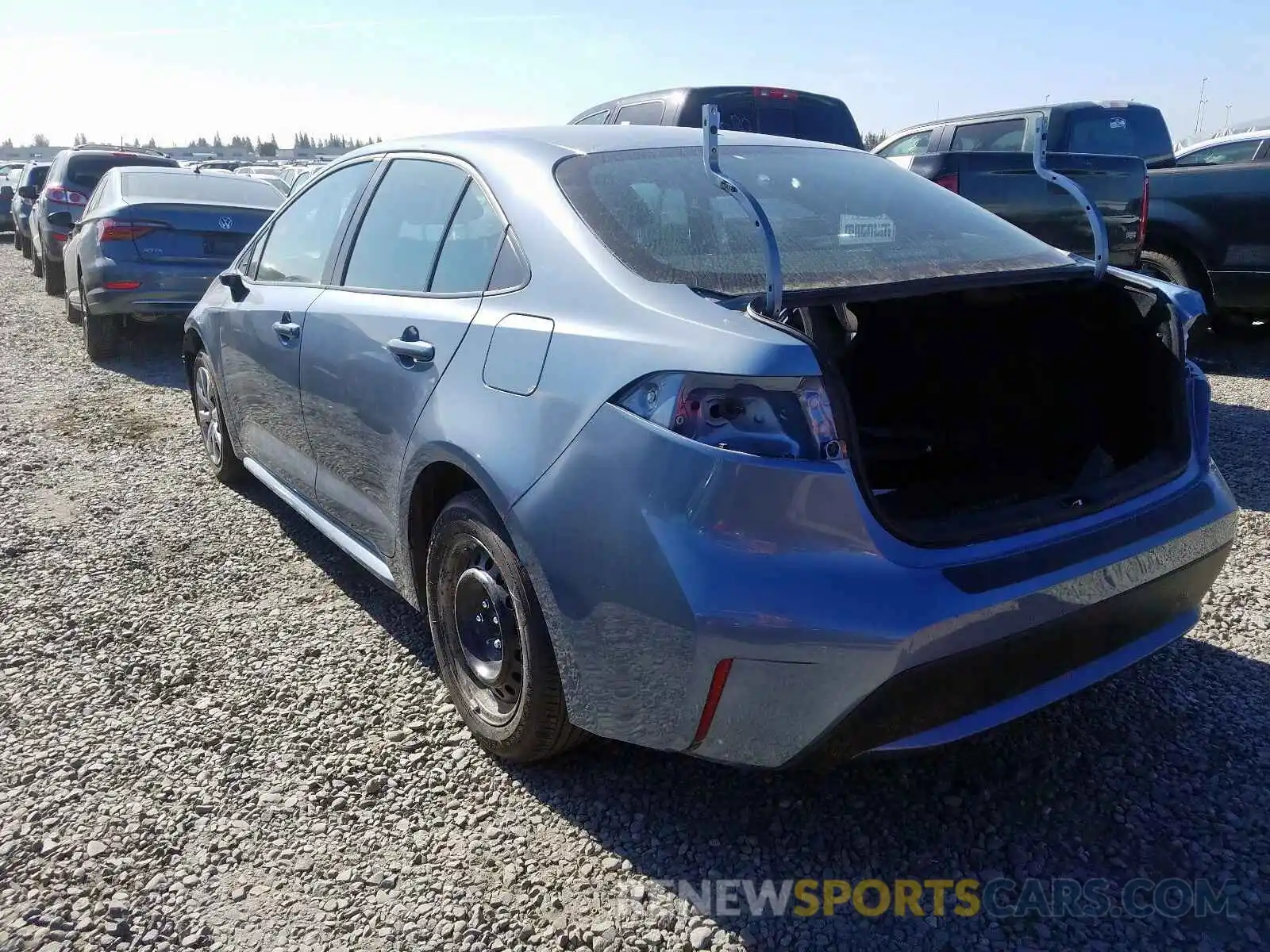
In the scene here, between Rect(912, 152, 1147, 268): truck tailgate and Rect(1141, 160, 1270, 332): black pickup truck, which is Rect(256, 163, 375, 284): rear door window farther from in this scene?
Rect(1141, 160, 1270, 332): black pickup truck

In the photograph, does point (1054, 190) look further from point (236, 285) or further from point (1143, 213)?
point (236, 285)

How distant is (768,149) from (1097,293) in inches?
41.5

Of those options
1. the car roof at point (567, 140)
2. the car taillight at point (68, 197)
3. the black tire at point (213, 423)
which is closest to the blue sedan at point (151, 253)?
the black tire at point (213, 423)

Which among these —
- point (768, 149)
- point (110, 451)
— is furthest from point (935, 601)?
point (110, 451)

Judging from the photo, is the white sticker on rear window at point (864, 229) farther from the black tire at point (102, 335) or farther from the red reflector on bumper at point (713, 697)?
the black tire at point (102, 335)

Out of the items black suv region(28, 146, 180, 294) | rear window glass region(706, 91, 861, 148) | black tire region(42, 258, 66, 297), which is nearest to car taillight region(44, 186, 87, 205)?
black suv region(28, 146, 180, 294)

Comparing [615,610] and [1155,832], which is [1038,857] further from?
[615,610]

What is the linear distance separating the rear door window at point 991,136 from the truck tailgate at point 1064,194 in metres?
1.56

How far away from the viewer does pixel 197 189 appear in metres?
8.41

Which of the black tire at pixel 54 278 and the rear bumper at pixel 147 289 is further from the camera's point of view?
the black tire at pixel 54 278

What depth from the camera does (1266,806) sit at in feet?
7.73

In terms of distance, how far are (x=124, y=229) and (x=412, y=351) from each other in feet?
19.9

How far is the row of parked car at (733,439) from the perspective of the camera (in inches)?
74.6

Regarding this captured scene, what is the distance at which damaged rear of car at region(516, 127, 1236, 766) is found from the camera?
1.88 metres
